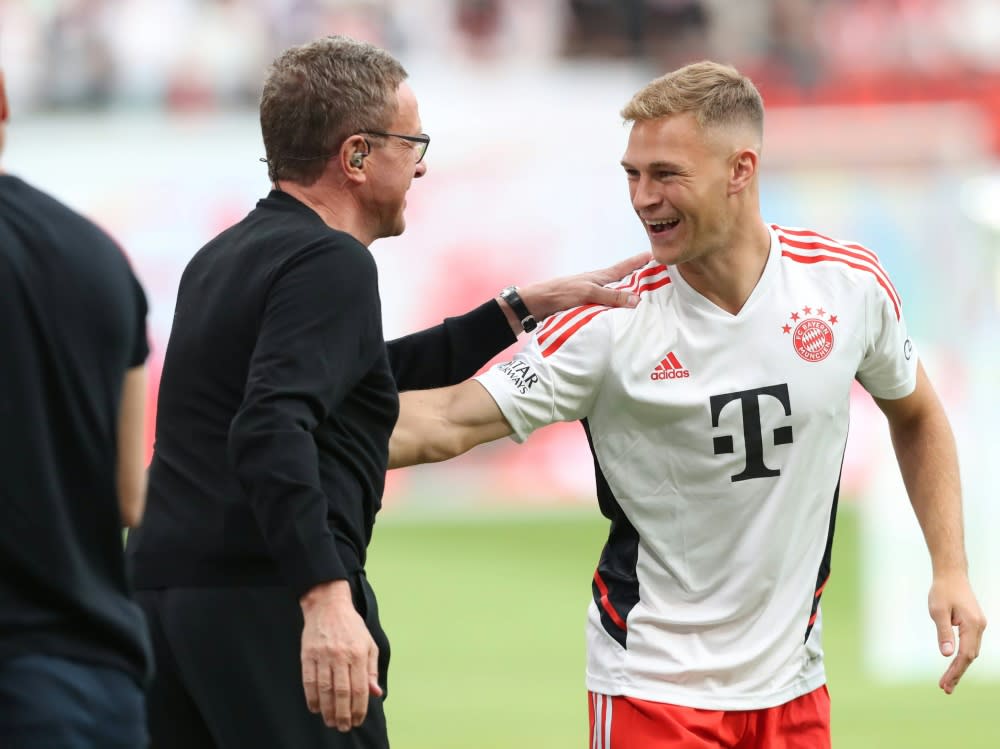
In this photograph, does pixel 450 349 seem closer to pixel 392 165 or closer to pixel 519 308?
pixel 519 308

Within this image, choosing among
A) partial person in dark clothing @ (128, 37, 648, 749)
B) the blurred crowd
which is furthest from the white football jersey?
the blurred crowd

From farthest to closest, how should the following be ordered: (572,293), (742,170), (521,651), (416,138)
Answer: (521,651)
(572,293)
(742,170)
(416,138)

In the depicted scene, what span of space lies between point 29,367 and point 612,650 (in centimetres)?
178

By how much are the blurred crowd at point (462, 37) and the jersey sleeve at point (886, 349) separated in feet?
39.6

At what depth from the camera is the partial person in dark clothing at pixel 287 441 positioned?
2.92 meters

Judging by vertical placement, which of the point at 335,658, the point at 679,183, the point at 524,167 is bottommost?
the point at 524,167

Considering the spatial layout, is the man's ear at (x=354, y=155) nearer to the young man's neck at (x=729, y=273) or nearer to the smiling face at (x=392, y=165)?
the smiling face at (x=392, y=165)

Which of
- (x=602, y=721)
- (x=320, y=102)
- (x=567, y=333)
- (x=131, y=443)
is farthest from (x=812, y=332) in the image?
(x=131, y=443)

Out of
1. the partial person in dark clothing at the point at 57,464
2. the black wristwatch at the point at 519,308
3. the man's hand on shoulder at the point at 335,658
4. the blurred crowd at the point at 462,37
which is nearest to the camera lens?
the partial person in dark clothing at the point at 57,464

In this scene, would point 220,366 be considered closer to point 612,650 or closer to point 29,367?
point 29,367

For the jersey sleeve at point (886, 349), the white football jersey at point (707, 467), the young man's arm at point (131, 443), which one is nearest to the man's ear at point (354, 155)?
the white football jersey at point (707, 467)

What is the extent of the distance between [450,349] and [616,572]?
2.25ft

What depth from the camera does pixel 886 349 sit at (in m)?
3.96

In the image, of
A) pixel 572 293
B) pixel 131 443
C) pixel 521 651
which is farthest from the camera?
pixel 521 651
